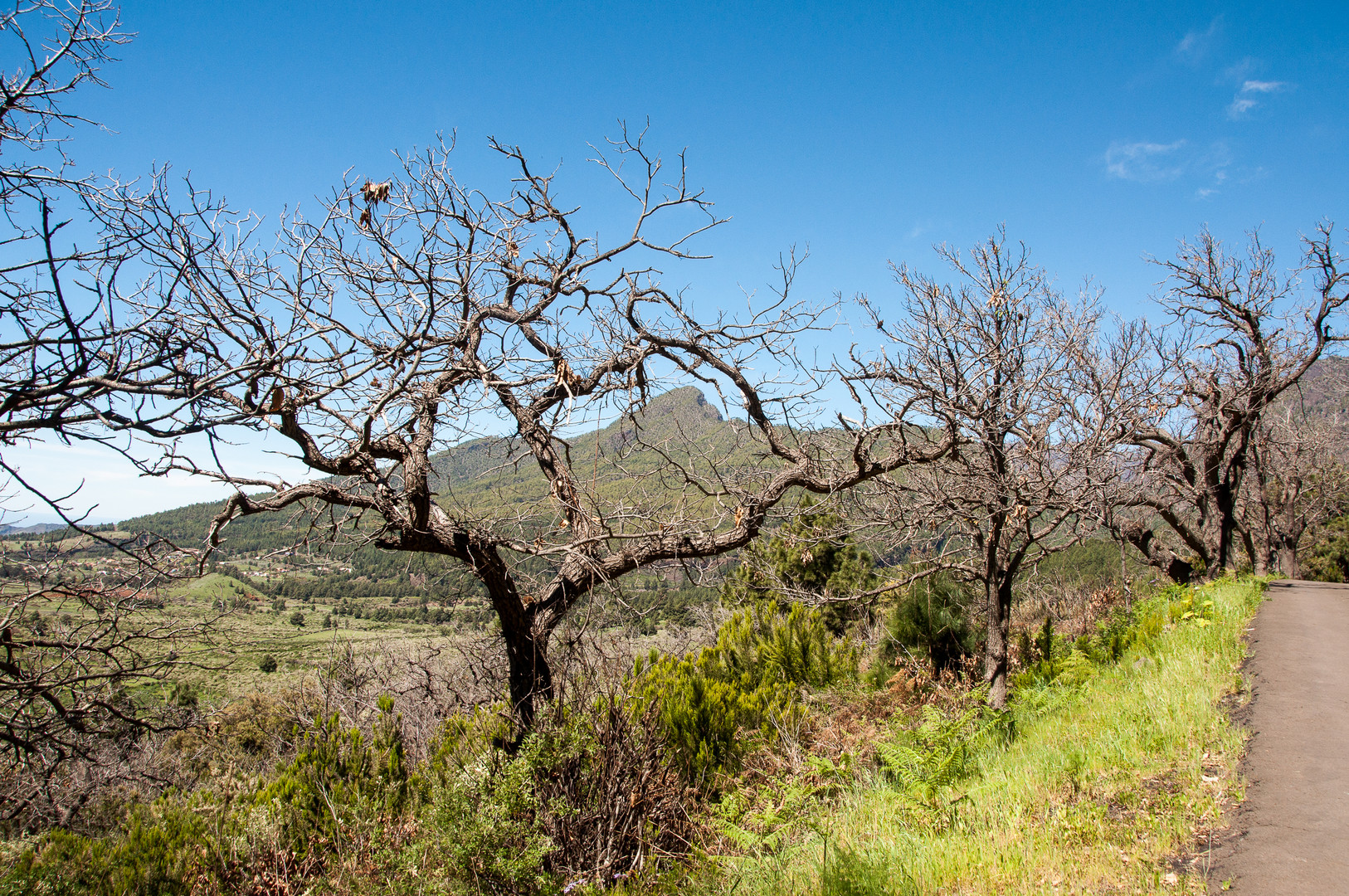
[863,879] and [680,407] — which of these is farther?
[680,407]

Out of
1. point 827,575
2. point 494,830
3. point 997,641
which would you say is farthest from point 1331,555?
point 494,830

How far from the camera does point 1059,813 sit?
392 cm

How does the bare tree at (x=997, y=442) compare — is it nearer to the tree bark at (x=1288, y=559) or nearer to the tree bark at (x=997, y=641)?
A: the tree bark at (x=997, y=641)

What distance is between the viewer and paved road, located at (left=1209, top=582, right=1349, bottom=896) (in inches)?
118

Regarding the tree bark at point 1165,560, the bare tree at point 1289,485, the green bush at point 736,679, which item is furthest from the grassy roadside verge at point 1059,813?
the bare tree at point 1289,485

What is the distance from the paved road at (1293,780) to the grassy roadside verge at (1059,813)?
18 centimetres

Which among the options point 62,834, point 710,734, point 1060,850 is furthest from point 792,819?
point 62,834

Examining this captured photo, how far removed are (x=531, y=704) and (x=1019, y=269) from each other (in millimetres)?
6543

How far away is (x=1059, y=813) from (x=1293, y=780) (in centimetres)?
150

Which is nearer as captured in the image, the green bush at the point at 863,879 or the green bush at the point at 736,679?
the green bush at the point at 863,879

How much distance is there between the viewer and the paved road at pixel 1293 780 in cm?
299

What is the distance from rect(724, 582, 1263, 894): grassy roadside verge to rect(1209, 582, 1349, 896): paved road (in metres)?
0.18

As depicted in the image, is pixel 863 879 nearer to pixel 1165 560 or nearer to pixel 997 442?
pixel 997 442

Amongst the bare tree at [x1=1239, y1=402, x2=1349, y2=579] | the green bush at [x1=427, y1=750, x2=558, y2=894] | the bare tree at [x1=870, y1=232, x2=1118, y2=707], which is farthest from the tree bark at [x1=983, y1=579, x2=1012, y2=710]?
the bare tree at [x1=1239, y1=402, x2=1349, y2=579]
